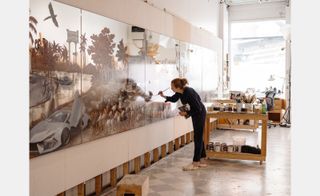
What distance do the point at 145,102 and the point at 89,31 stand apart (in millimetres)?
1977

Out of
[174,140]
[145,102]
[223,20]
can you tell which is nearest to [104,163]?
[145,102]

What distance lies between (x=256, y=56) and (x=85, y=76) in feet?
37.8

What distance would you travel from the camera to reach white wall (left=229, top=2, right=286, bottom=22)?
13.5 metres

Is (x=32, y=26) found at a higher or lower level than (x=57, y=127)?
higher

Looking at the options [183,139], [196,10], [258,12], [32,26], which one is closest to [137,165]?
[183,139]

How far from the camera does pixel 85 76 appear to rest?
4.02 meters

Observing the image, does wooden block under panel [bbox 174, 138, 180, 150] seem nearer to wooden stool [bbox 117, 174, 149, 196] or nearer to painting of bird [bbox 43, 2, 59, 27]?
wooden stool [bbox 117, 174, 149, 196]

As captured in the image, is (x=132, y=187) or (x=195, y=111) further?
(x=195, y=111)

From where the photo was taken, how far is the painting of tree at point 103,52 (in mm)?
4176

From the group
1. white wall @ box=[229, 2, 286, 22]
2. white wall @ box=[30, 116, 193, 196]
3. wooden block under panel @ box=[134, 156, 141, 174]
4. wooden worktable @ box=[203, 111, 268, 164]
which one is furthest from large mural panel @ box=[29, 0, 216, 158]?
white wall @ box=[229, 2, 286, 22]

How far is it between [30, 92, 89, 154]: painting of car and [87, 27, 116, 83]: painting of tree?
551 millimetres

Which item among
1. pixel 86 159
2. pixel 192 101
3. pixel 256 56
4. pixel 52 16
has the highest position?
pixel 256 56

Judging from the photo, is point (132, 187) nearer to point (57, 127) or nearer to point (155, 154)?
point (57, 127)
